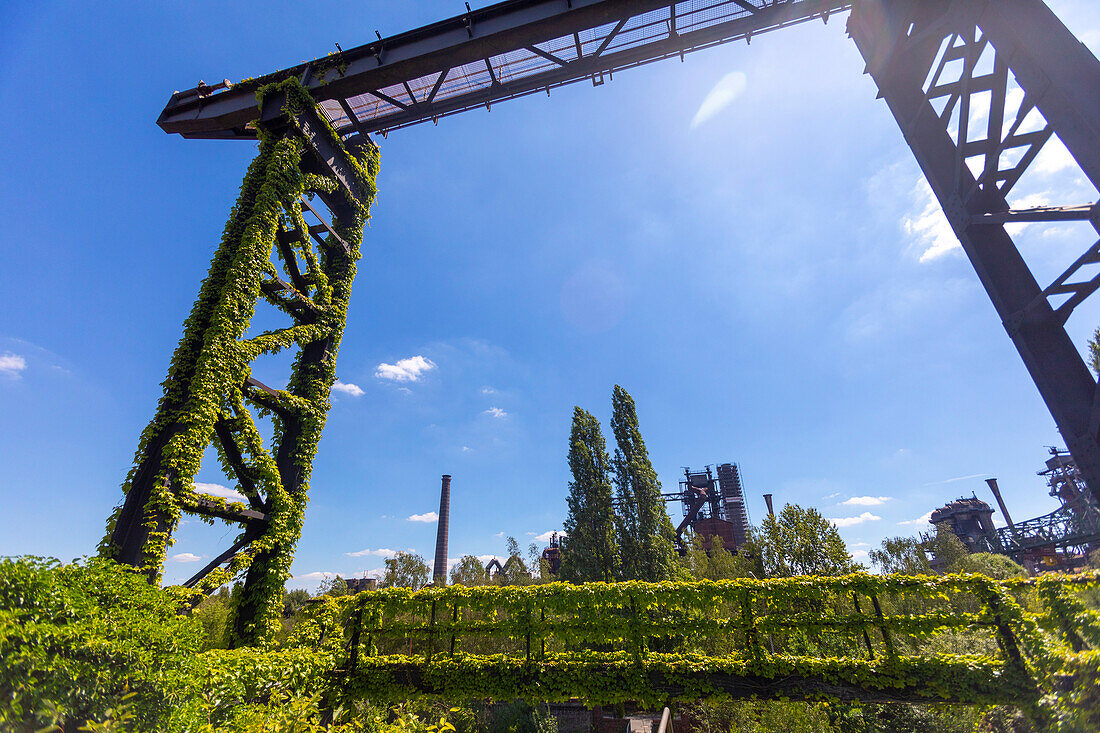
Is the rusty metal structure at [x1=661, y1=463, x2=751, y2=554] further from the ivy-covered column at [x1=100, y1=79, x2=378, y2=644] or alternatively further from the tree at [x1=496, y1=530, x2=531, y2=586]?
the ivy-covered column at [x1=100, y1=79, x2=378, y2=644]

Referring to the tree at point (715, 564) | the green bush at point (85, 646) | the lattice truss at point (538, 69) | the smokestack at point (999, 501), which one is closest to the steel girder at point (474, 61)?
the lattice truss at point (538, 69)

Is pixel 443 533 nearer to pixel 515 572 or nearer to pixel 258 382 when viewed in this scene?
pixel 515 572

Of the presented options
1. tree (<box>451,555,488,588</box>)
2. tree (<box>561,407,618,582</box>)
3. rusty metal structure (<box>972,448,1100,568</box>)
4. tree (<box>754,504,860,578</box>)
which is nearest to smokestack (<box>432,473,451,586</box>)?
tree (<box>451,555,488,588</box>)

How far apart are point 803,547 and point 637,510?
8.52 meters

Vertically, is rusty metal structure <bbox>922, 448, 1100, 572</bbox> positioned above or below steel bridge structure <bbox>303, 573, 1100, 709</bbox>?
above

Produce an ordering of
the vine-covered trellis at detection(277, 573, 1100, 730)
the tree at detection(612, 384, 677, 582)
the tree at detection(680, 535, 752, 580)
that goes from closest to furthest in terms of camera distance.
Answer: the vine-covered trellis at detection(277, 573, 1100, 730)
the tree at detection(612, 384, 677, 582)
the tree at detection(680, 535, 752, 580)

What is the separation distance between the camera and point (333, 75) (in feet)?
34.4

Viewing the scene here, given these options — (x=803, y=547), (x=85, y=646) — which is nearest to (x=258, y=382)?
(x=85, y=646)

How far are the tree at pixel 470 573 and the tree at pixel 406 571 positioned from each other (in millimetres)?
3092

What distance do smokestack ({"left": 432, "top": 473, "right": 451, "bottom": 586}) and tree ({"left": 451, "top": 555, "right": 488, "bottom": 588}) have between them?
0.90 metres

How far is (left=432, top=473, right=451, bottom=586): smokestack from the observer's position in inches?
1292

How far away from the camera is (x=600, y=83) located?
10984 mm

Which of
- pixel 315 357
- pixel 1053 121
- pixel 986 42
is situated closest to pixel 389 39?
pixel 315 357

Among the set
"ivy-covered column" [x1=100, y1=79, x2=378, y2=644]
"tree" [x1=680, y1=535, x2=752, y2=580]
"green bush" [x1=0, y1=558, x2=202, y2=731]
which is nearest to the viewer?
"green bush" [x1=0, y1=558, x2=202, y2=731]
